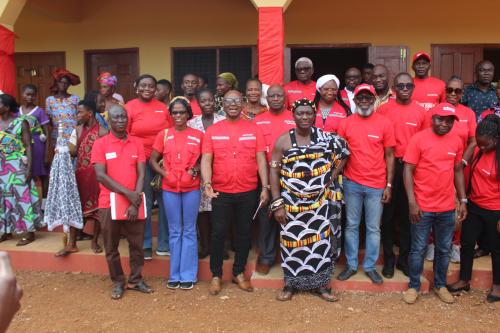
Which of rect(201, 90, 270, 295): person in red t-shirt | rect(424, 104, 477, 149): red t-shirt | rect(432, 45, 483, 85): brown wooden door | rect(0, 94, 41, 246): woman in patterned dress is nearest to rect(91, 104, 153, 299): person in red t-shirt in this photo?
rect(201, 90, 270, 295): person in red t-shirt

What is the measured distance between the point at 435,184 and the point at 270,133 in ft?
4.94

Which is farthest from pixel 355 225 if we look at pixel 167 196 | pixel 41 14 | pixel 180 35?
pixel 41 14

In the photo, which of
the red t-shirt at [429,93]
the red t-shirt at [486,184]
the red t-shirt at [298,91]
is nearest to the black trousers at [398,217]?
the red t-shirt at [486,184]

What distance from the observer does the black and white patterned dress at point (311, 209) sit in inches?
147

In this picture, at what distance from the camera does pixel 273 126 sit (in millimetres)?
4148

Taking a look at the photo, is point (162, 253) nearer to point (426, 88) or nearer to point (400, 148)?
point (400, 148)

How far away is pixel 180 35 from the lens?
7.59 meters

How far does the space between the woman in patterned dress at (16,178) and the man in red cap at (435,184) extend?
4.02m

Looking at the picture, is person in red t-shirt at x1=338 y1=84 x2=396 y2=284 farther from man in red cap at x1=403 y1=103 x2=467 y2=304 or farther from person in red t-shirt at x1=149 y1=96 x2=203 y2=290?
person in red t-shirt at x1=149 y1=96 x2=203 y2=290

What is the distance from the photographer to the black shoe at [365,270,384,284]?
13.2 feet

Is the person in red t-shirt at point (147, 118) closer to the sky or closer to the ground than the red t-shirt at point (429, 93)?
closer to the ground

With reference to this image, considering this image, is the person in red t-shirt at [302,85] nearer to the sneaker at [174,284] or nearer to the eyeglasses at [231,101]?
the eyeglasses at [231,101]

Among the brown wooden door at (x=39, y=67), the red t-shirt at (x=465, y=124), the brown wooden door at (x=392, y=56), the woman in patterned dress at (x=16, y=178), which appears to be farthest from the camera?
the brown wooden door at (x=39, y=67)

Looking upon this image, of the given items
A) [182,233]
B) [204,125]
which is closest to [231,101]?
[204,125]
